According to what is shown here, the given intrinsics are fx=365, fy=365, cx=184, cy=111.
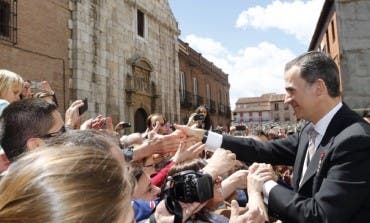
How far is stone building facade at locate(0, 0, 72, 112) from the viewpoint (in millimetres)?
9961

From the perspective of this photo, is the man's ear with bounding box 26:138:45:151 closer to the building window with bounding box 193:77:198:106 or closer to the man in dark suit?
the man in dark suit

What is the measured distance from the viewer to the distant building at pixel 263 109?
281 ft

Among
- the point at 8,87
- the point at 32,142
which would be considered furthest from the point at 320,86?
the point at 8,87

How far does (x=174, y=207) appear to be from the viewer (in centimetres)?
193

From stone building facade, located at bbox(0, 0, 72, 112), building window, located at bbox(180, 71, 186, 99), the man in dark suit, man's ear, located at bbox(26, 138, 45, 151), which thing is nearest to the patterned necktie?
the man in dark suit

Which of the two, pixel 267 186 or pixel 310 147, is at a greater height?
pixel 310 147

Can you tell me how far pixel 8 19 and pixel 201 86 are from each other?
69.6 ft

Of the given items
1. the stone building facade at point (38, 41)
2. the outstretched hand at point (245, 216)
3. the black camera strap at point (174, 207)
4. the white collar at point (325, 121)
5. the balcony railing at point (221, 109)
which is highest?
the stone building facade at point (38, 41)

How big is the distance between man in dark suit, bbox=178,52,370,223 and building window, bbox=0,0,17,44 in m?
9.27

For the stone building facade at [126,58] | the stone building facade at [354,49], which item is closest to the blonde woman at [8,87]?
the stone building facade at [126,58]

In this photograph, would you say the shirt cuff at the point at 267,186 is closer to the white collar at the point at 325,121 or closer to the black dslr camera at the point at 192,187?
the white collar at the point at 325,121

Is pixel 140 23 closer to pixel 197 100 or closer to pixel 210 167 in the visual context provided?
pixel 197 100

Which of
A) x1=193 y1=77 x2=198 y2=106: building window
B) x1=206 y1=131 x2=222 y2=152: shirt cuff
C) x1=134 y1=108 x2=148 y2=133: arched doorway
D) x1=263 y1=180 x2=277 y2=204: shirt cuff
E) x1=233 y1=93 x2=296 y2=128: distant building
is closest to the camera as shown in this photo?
x1=263 y1=180 x2=277 y2=204: shirt cuff

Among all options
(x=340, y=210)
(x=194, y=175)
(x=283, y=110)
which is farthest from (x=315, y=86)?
(x=283, y=110)
